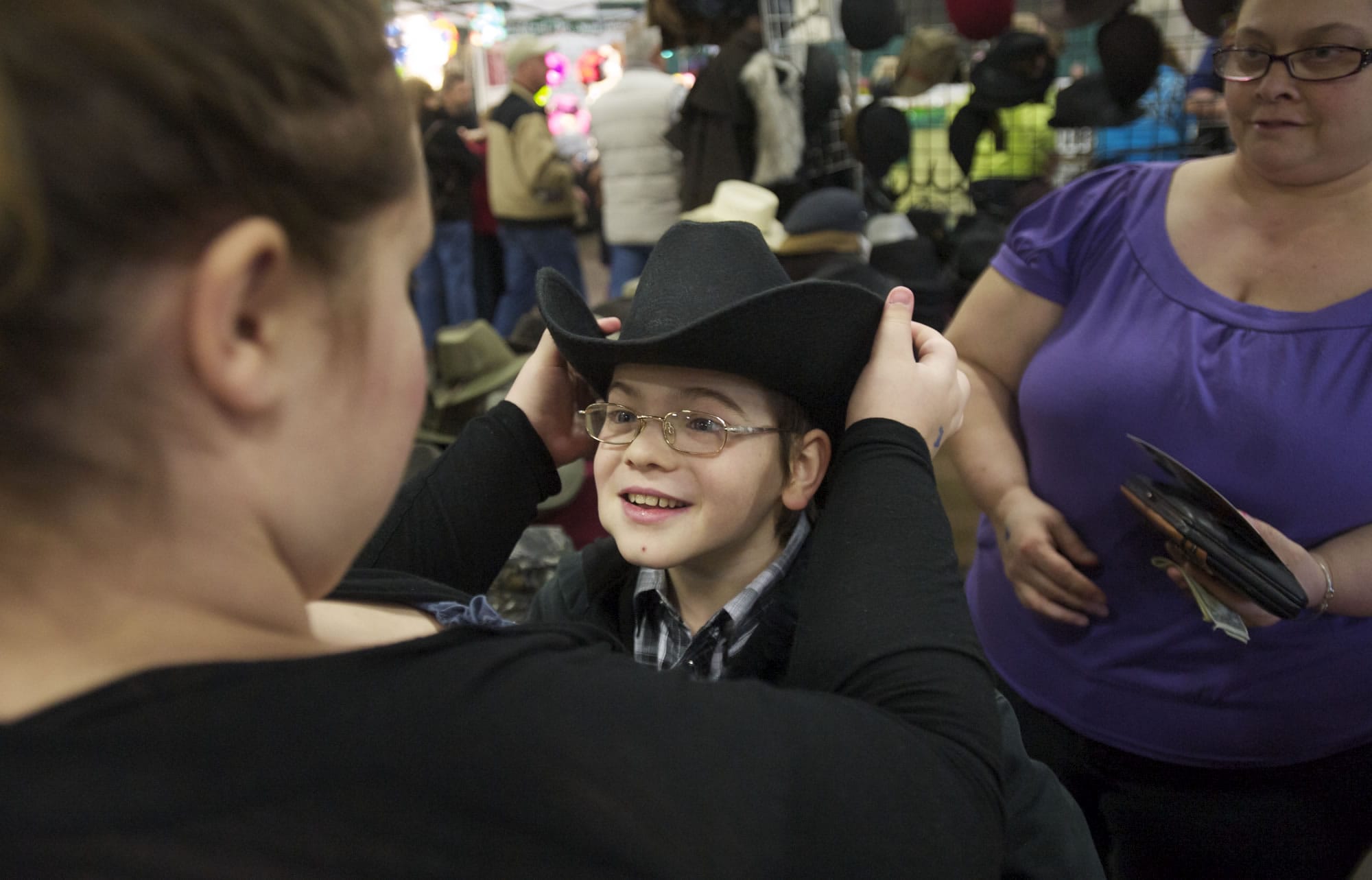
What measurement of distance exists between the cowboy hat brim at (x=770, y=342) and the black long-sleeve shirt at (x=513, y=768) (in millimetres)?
447

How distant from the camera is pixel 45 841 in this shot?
1.66 ft

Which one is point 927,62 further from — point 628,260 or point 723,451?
point 723,451

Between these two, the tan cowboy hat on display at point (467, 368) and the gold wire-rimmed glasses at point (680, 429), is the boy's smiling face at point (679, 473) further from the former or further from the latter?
the tan cowboy hat on display at point (467, 368)

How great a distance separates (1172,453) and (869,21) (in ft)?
11.0

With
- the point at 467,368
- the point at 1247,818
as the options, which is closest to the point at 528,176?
the point at 467,368

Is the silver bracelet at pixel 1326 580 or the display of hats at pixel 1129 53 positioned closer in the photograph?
the silver bracelet at pixel 1326 580

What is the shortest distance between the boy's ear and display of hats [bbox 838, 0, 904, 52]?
3.54 meters

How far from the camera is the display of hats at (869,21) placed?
443 cm

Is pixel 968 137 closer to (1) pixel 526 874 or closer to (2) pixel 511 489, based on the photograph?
(2) pixel 511 489

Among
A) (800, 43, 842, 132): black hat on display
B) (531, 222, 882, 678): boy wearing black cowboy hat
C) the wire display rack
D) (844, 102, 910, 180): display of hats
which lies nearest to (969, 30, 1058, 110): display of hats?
(844, 102, 910, 180): display of hats

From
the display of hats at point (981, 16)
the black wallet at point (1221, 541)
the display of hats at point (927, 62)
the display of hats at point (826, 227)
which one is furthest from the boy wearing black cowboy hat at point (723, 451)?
the display of hats at point (927, 62)

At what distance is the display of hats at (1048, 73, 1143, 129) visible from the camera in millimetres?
3896

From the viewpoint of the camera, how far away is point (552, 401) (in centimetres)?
132

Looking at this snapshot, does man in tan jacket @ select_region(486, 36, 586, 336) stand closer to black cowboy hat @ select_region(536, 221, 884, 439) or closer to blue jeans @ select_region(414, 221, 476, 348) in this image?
blue jeans @ select_region(414, 221, 476, 348)
